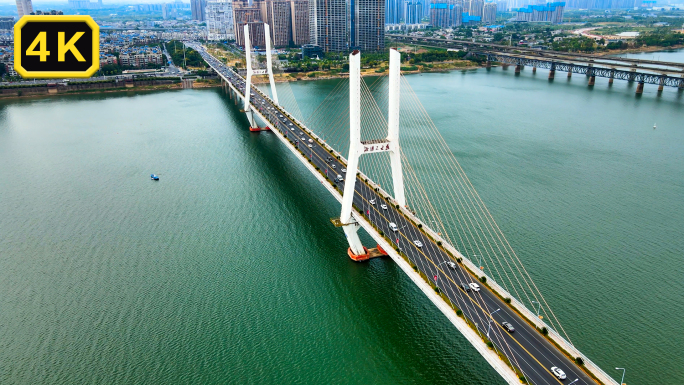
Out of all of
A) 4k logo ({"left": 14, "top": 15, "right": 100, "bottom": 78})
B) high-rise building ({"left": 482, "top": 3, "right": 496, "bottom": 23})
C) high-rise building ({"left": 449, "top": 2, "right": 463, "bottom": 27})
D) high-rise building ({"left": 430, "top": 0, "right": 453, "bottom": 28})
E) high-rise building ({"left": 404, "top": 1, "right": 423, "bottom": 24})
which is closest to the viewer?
4k logo ({"left": 14, "top": 15, "right": 100, "bottom": 78})

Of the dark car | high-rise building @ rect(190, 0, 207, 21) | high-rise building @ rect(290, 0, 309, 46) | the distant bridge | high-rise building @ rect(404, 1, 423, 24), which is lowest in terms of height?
the dark car

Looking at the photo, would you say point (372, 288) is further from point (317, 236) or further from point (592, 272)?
point (592, 272)

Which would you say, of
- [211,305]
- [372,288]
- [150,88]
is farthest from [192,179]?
[150,88]

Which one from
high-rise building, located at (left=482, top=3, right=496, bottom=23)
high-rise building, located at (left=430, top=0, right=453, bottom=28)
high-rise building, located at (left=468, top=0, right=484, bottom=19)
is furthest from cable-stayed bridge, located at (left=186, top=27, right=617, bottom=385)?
high-rise building, located at (left=482, top=3, right=496, bottom=23)

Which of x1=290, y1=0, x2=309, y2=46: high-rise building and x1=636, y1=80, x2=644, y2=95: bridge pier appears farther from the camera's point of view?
x1=290, y1=0, x2=309, y2=46: high-rise building

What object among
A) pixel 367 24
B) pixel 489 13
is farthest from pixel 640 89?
pixel 489 13

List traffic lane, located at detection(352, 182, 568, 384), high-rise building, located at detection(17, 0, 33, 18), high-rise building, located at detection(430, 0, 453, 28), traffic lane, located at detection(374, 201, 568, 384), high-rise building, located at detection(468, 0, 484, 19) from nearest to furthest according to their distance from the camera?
traffic lane, located at detection(352, 182, 568, 384)
traffic lane, located at detection(374, 201, 568, 384)
high-rise building, located at detection(17, 0, 33, 18)
high-rise building, located at detection(430, 0, 453, 28)
high-rise building, located at detection(468, 0, 484, 19)

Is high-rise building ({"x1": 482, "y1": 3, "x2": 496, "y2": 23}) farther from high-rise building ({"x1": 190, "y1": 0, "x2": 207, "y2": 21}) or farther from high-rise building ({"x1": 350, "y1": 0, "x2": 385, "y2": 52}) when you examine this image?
high-rise building ({"x1": 190, "y1": 0, "x2": 207, "y2": 21})
